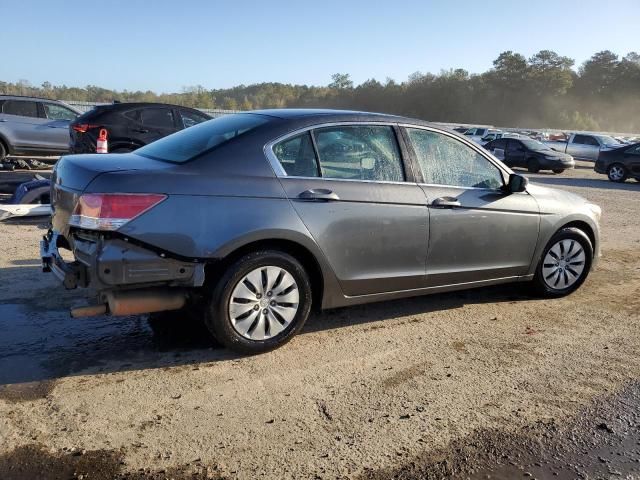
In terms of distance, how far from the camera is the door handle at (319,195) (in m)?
4.12

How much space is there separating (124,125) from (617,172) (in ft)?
57.0

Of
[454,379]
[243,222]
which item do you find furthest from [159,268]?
[454,379]

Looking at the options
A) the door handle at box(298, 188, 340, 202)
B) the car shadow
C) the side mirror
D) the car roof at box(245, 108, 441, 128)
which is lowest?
the car shadow

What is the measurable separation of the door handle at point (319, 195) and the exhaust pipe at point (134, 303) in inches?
42.3

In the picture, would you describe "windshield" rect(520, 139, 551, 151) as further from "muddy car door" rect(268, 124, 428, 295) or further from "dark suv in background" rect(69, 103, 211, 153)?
"muddy car door" rect(268, 124, 428, 295)

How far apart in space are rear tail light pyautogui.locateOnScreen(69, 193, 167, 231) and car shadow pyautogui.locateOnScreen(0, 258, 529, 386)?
881mm

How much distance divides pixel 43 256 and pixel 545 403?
140 inches

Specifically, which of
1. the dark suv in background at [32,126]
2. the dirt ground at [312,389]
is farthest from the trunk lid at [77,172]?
the dark suv in background at [32,126]

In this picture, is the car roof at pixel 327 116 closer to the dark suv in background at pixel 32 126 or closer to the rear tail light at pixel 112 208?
the rear tail light at pixel 112 208

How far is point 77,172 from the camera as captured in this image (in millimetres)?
3848

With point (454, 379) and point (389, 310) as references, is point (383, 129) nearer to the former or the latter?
point (389, 310)

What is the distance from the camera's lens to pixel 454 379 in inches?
153

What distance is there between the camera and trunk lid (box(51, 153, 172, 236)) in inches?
147

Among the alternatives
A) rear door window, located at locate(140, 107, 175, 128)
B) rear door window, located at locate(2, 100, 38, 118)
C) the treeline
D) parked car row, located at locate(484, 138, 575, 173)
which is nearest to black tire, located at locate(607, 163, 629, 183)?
parked car row, located at locate(484, 138, 575, 173)
